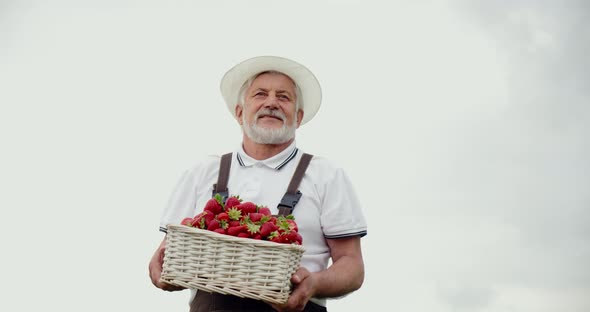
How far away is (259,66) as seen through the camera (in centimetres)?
463

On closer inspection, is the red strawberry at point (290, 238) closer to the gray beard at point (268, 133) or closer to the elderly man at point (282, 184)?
the elderly man at point (282, 184)

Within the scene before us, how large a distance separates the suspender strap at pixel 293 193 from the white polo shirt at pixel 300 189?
0.05 metres

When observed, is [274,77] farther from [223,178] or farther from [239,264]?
[239,264]

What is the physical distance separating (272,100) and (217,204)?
1.19m

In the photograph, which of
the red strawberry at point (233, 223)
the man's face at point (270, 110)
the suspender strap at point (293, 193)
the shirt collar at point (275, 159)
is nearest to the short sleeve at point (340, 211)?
the suspender strap at point (293, 193)

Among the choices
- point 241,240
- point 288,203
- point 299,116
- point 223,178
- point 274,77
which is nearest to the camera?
point 241,240

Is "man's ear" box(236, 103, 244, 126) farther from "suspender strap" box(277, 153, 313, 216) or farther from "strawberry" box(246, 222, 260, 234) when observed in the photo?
"strawberry" box(246, 222, 260, 234)

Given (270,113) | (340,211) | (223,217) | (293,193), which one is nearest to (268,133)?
(270,113)

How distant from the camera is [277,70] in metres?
4.64

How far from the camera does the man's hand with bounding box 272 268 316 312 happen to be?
342 cm

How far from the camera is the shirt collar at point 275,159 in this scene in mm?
4316

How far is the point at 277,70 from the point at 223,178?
0.91 metres

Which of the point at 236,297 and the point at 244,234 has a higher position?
the point at 244,234

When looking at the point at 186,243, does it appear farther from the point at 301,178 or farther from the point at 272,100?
the point at 272,100
